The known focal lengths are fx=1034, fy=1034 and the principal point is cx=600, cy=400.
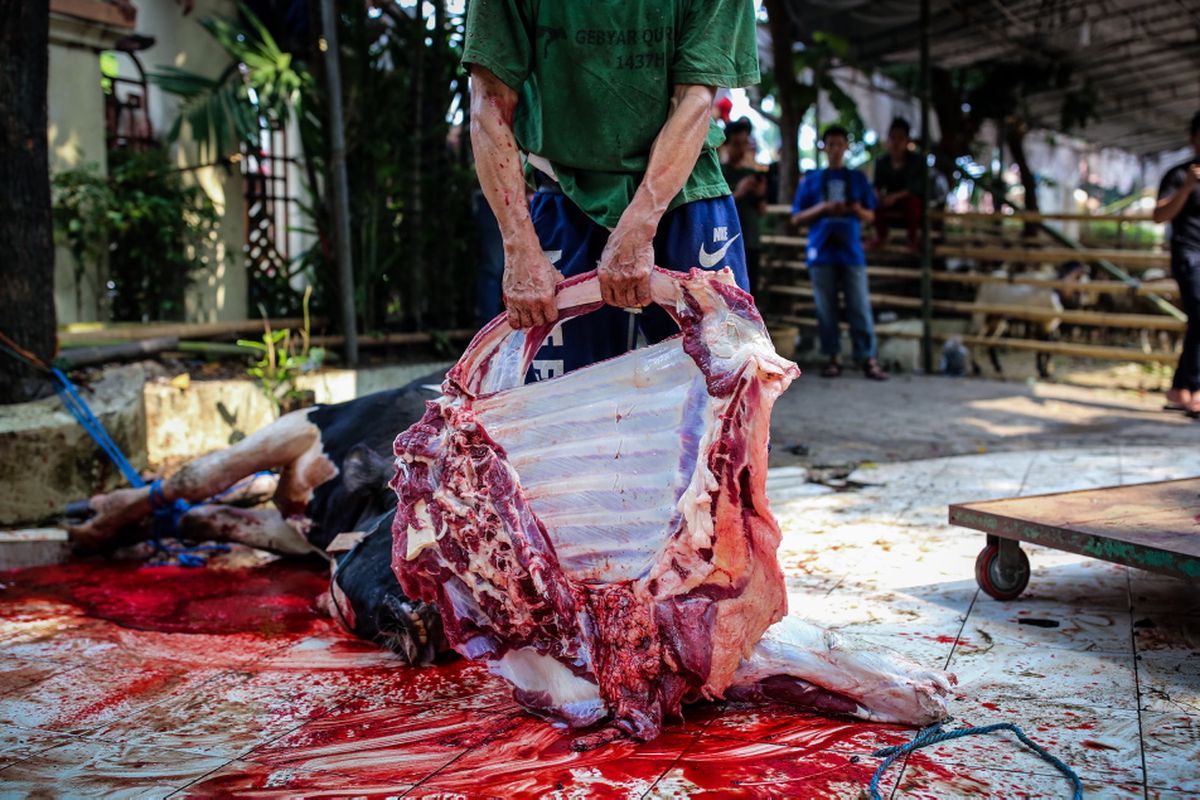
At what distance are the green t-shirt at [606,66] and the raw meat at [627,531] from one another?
36 centimetres

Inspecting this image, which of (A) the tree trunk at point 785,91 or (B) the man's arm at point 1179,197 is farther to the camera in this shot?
(A) the tree trunk at point 785,91

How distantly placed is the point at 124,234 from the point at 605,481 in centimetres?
630

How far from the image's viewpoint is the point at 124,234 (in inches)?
294

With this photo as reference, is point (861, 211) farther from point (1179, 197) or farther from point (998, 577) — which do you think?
point (998, 577)

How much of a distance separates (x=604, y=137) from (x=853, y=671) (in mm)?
1411

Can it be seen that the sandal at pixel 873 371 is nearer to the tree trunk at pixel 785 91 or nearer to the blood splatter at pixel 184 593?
the tree trunk at pixel 785 91

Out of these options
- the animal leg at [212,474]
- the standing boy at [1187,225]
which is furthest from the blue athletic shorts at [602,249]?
the standing boy at [1187,225]

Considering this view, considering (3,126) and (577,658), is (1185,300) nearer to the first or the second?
(577,658)

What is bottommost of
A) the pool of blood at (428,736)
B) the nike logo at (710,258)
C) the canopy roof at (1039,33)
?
the pool of blood at (428,736)

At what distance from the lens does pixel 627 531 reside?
2.34 meters

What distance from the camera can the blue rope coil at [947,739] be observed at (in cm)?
194

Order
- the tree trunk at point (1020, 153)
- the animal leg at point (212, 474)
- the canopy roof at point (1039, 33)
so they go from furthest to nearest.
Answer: the tree trunk at point (1020, 153) → the canopy roof at point (1039, 33) → the animal leg at point (212, 474)

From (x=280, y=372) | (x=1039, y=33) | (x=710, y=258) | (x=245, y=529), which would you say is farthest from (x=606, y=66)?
(x=1039, y=33)

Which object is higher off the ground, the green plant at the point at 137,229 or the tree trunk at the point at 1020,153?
the tree trunk at the point at 1020,153
